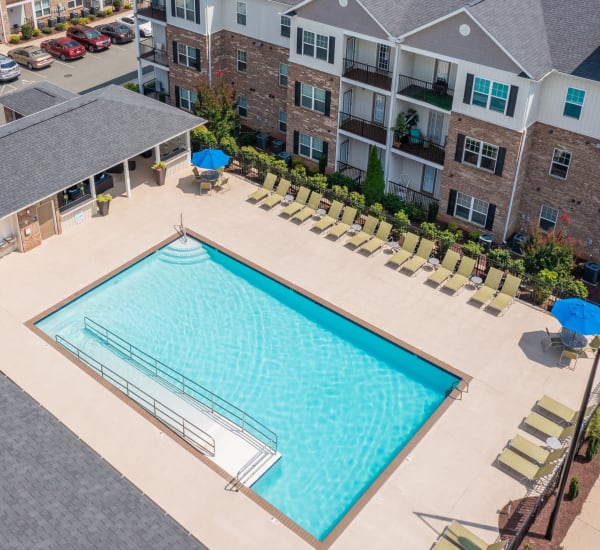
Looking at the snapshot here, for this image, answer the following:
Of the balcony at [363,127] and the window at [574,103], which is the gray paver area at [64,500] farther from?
the window at [574,103]

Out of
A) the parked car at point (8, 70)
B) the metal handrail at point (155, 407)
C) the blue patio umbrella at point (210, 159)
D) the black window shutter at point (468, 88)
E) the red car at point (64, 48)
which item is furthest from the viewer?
the red car at point (64, 48)

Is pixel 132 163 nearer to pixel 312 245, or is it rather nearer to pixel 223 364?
pixel 312 245

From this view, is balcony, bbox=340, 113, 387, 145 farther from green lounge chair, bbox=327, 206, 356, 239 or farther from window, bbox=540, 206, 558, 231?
window, bbox=540, 206, 558, 231

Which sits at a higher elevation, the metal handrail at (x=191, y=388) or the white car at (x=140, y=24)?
the white car at (x=140, y=24)

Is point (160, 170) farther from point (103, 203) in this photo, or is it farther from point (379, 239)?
point (379, 239)

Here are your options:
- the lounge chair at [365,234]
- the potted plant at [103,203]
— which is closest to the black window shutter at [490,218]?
the lounge chair at [365,234]

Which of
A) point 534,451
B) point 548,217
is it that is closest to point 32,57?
point 548,217
